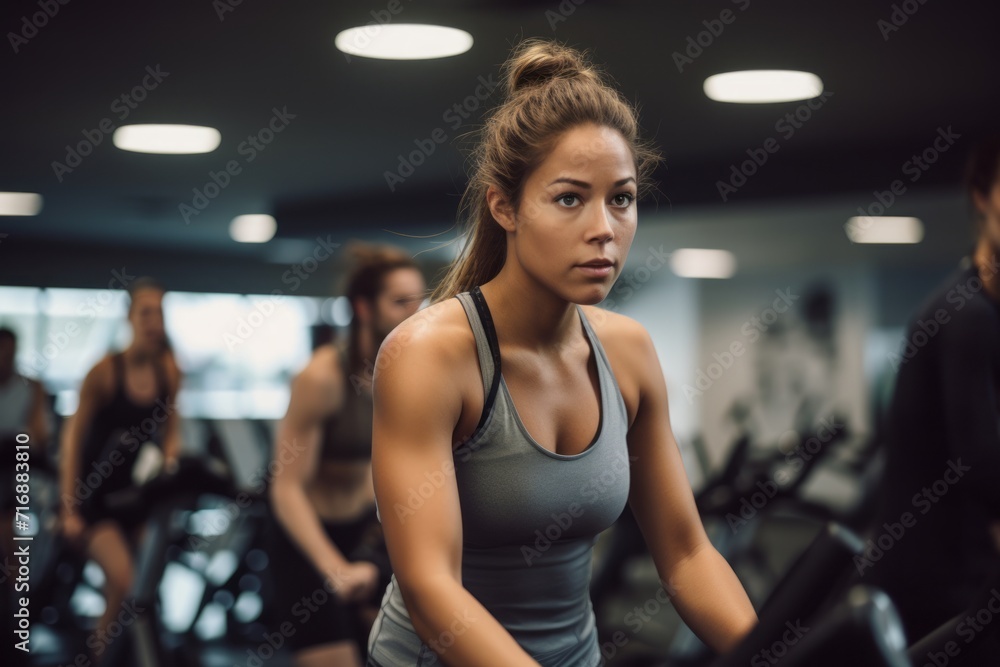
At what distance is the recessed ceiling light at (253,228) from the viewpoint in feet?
14.5

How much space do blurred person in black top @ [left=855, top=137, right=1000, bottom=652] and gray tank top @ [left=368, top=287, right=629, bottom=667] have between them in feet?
2.06

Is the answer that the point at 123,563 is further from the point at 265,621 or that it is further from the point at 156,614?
the point at 265,621

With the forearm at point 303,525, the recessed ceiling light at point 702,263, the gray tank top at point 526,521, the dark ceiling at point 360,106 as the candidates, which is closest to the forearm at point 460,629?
the gray tank top at point 526,521

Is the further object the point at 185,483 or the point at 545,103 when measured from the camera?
the point at 185,483

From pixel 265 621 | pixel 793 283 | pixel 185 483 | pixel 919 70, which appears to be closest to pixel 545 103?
pixel 185 483

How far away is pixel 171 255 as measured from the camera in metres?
4.31

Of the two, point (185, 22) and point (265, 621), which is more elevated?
point (185, 22)

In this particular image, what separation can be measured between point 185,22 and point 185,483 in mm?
1411

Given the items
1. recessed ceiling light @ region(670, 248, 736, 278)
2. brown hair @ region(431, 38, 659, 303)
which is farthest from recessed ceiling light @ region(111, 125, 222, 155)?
brown hair @ region(431, 38, 659, 303)

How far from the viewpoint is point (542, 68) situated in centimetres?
124

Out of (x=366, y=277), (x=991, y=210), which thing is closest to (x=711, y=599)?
(x=991, y=210)

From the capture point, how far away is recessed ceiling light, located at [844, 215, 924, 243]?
17.0 ft

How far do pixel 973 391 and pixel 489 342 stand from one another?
0.88 metres

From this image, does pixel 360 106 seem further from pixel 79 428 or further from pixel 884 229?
pixel 884 229
